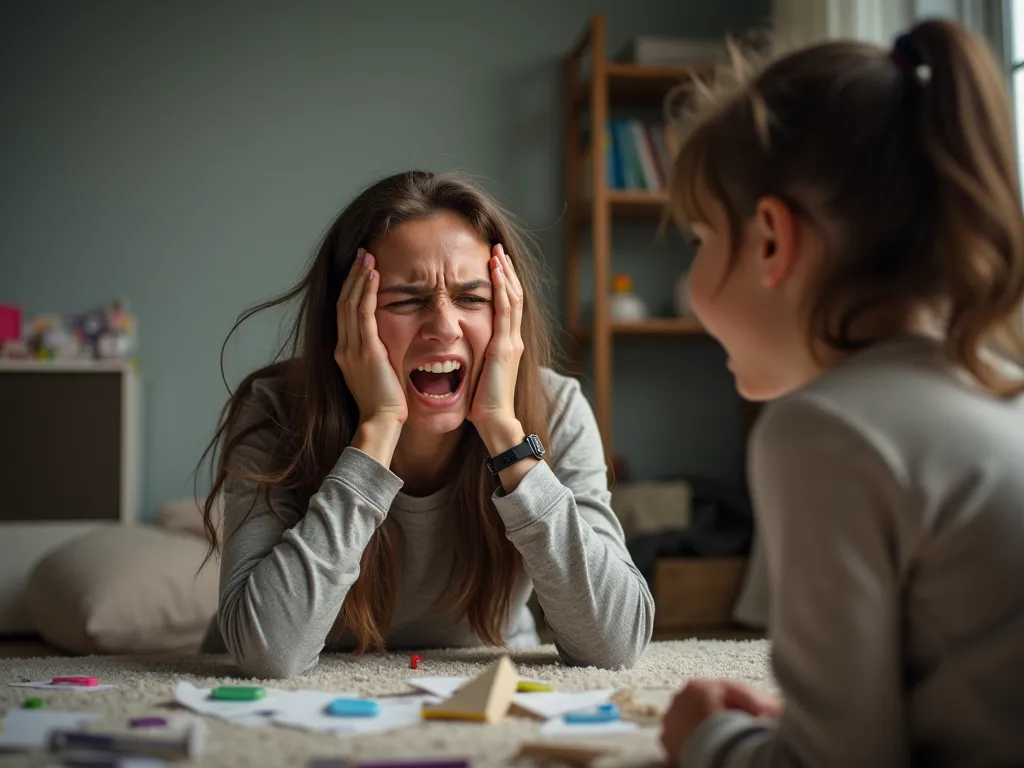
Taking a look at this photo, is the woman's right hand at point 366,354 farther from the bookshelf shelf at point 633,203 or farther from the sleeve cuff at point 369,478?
the bookshelf shelf at point 633,203

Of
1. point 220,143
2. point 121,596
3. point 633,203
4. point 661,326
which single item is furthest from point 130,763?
point 220,143

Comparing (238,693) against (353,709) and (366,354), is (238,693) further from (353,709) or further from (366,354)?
(366,354)

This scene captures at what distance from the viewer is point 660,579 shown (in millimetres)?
3111

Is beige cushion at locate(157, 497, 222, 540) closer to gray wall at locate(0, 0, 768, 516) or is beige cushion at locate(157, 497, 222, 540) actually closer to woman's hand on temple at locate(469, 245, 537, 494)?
gray wall at locate(0, 0, 768, 516)

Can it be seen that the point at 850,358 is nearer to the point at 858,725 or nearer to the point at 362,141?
the point at 858,725

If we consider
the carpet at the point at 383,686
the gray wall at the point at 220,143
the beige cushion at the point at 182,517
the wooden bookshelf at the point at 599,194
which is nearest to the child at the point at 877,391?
the carpet at the point at 383,686

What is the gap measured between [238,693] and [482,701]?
9.7 inches

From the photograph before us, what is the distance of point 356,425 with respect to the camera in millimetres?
1506

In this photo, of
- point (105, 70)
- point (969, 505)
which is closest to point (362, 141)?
point (105, 70)

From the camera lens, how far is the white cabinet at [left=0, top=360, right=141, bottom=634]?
10.3 feet

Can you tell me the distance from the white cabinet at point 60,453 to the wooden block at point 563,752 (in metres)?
2.69

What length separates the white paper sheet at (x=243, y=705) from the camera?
0.91m

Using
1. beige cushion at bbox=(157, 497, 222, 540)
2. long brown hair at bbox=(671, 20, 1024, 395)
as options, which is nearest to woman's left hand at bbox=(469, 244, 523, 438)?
long brown hair at bbox=(671, 20, 1024, 395)

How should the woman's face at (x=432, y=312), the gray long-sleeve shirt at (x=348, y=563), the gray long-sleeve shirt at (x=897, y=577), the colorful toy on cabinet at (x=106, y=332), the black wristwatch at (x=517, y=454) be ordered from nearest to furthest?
1. the gray long-sleeve shirt at (x=897, y=577)
2. the gray long-sleeve shirt at (x=348, y=563)
3. the black wristwatch at (x=517, y=454)
4. the woman's face at (x=432, y=312)
5. the colorful toy on cabinet at (x=106, y=332)
